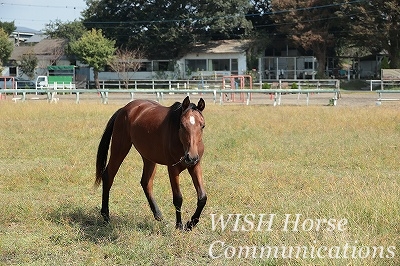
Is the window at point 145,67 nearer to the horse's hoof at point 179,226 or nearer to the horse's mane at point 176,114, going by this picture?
the horse's mane at point 176,114

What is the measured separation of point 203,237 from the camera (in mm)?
5512

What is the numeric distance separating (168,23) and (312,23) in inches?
572

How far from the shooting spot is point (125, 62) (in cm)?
5291

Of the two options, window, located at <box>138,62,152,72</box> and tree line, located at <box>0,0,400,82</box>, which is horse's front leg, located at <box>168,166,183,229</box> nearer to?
tree line, located at <box>0,0,400,82</box>

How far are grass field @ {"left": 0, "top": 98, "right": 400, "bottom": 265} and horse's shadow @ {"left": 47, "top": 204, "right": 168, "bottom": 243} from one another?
0.01 m

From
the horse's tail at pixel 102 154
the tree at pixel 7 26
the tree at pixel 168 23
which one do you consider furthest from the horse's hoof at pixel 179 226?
the tree at pixel 7 26

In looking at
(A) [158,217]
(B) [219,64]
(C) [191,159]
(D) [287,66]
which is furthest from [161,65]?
(C) [191,159]

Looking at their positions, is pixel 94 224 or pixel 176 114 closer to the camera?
pixel 176 114

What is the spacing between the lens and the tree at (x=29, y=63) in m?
58.8

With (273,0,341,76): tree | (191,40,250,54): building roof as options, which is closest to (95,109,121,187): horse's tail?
(273,0,341,76): tree

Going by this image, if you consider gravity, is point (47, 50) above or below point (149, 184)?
above

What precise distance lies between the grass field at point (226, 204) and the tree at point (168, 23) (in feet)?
136

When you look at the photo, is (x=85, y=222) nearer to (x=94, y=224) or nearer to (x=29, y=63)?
(x=94, y=224)

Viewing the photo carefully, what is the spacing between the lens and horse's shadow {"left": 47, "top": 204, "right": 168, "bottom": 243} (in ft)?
18.8
